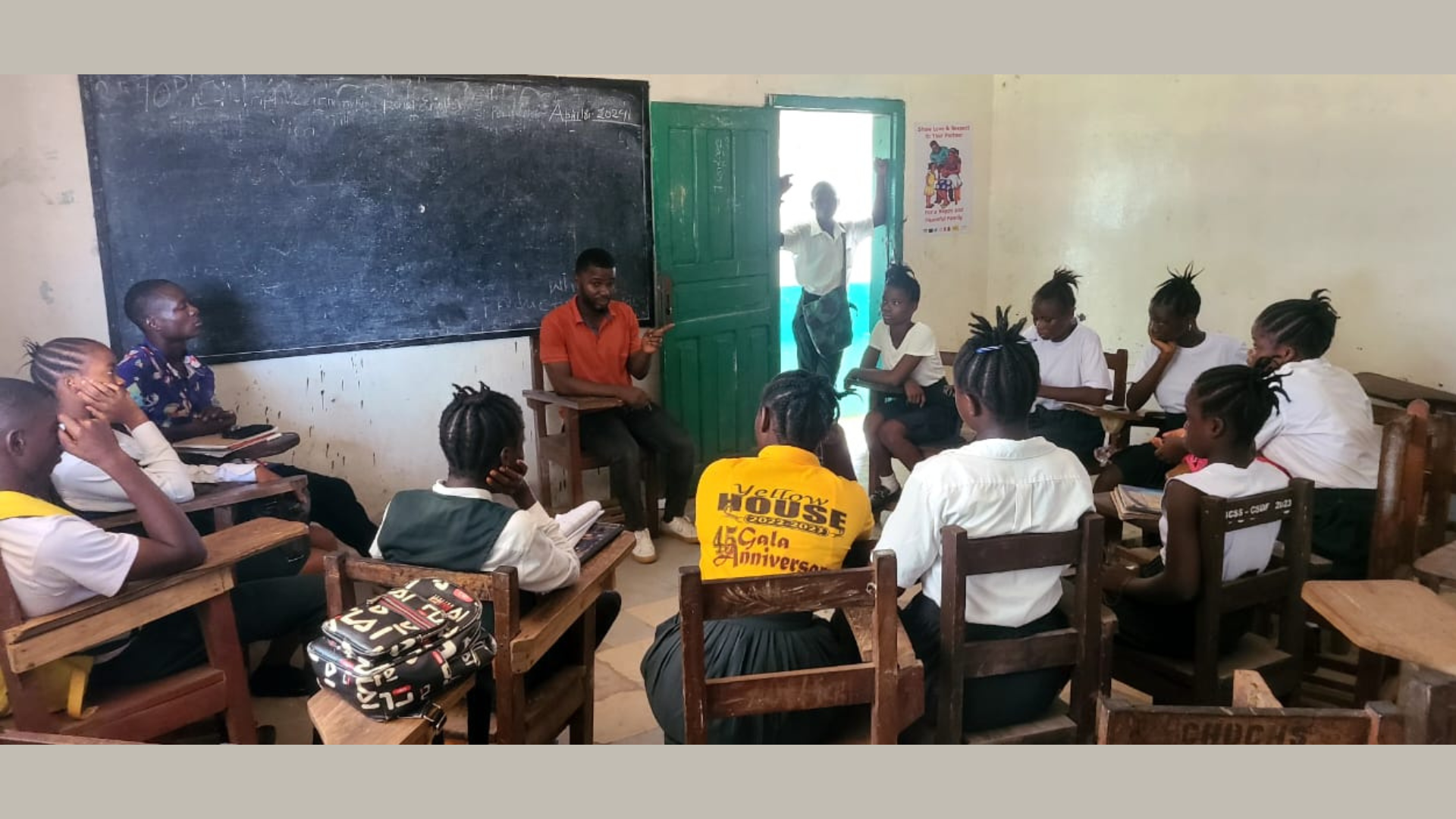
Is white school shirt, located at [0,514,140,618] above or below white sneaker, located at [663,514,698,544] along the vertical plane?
above

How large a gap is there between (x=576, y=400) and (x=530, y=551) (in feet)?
6.58

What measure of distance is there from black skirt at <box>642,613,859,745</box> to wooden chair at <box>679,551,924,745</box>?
13cm

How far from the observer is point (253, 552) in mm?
2180

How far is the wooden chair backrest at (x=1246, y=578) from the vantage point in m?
2.04

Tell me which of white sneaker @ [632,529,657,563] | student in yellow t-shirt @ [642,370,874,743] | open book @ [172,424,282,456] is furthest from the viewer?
white sneaker @ [632,529,657,563]

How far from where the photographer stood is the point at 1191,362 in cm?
368

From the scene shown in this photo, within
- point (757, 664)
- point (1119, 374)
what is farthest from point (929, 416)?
point (757, 664)

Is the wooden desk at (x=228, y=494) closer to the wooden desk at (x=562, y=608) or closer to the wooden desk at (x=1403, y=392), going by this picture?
the wooden desk at (x=562, y=608)

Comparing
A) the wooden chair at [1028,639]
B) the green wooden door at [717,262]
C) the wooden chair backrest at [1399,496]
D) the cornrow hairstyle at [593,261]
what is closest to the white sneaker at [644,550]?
the green wooden door at [717,262]

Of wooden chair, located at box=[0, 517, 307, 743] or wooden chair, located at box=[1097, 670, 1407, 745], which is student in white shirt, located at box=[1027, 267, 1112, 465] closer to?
wooden chair, located at box=[1097, 670, 1407, 745]

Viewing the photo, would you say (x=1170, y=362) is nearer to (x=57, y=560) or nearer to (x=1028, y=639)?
(x=1028, y=639)

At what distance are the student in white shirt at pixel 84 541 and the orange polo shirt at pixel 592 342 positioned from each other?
2070 millimetres

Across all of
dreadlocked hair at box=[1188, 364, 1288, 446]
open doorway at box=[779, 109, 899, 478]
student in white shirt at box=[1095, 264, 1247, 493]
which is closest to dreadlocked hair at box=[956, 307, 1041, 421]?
dreadlocked hair at box=[1188, 364, 1288, 446]

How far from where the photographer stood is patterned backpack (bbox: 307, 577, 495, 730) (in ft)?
5.21
